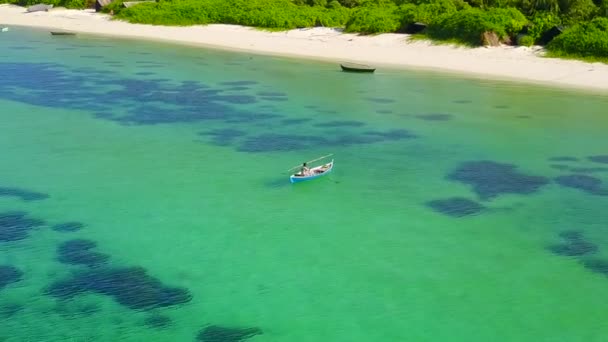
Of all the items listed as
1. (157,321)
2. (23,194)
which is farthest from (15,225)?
(157,321)

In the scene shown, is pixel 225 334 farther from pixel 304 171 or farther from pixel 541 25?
pixel 541 25

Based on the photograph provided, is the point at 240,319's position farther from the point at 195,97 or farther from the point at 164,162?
the point at 195,97

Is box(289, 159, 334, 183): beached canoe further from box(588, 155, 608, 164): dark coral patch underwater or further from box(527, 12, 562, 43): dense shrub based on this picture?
box(527, 12, 562, 43): dense shrub

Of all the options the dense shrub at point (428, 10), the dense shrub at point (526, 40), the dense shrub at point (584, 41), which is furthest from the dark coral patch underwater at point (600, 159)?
the dense shrub at point (428, 10)

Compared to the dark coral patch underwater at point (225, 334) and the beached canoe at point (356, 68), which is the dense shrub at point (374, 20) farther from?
the dark coral patch underwater at point (225, 334)

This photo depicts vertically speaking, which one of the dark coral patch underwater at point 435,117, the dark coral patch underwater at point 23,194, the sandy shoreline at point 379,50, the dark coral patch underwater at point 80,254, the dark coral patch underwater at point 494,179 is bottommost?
the dark coral patch underwater at point 80,254

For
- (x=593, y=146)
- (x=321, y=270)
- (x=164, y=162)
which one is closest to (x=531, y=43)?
(x=593, y=146)

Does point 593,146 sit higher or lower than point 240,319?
higher

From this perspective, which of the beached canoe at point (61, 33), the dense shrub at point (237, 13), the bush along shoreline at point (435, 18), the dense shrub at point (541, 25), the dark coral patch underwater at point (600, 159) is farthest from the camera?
the beached canoe at point (61, 33)
